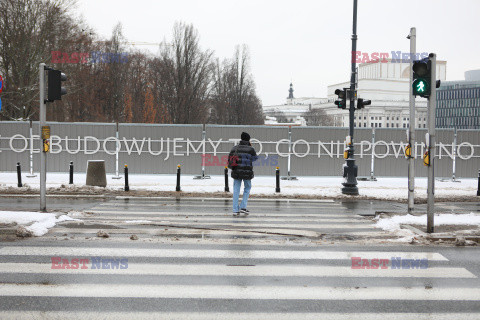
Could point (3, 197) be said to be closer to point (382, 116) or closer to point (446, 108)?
point (382, 116)

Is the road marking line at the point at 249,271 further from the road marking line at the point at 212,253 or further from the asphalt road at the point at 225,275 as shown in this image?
the road marking line at the point at 212,253

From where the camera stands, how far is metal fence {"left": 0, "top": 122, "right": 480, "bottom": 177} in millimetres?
23719

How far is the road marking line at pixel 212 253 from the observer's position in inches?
318

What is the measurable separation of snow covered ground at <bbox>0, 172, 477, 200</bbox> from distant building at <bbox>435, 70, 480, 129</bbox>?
137 metres

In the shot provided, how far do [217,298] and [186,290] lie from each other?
0.51 meters

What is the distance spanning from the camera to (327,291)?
632cm

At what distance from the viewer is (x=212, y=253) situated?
27.2 ft

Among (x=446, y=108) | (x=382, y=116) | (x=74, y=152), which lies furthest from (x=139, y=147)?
(x=446, y=108)

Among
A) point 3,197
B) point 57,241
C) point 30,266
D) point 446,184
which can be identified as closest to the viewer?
point 30,266

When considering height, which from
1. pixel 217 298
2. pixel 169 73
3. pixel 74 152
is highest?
pixel 169 73

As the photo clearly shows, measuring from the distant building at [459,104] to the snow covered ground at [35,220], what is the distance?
151 meters

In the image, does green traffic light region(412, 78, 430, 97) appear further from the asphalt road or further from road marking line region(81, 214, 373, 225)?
road marking line region(81, 214, 373, 225)

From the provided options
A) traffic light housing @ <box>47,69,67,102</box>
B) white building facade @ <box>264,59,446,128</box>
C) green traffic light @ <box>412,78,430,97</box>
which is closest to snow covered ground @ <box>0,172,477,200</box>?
traffic light housing @ <box>47,69,67,102</box>

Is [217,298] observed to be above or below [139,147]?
below
